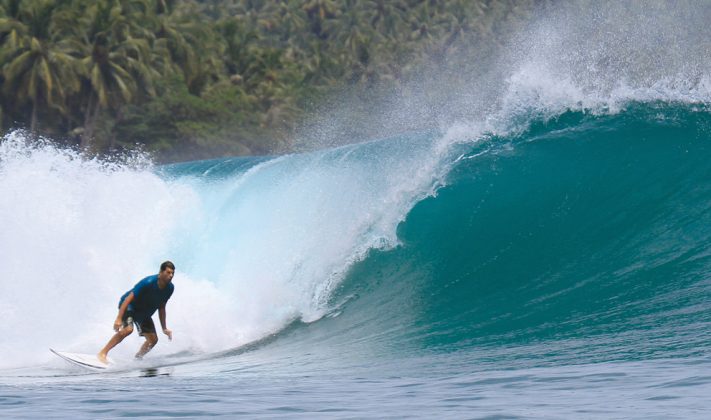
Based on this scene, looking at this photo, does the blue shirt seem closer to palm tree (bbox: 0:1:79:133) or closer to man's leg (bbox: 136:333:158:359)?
man's leg (bbox: 136:333:158:359)

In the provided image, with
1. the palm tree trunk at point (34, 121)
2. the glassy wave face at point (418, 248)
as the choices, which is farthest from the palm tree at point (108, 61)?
the glassy wave face at point (418, 248)

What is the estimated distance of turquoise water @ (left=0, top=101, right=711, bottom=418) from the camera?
7602 mm

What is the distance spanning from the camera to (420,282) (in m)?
12.1

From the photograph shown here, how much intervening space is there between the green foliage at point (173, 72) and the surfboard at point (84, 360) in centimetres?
3937

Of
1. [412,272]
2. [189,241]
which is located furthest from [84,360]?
[189,241]

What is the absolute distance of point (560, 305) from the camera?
409 inches

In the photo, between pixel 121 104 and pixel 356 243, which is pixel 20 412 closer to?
pixel 356 243

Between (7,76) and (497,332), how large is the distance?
4123cm

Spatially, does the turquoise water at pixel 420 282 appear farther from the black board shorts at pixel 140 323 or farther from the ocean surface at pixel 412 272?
the black board shorts at pixel 140 323

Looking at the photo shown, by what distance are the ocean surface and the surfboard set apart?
15 centimetres

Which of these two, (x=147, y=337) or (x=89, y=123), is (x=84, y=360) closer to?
(x=147, y=337)

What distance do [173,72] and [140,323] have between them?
48462 mm

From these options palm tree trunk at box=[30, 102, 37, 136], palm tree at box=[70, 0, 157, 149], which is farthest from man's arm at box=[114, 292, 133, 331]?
palm tree at box=[70, 0, 157, 149]

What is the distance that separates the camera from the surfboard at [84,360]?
9.84 m
